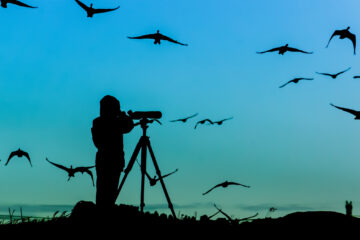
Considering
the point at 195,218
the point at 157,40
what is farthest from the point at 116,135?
the point at 157,40

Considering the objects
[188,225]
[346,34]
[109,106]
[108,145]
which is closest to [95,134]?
[108,145]

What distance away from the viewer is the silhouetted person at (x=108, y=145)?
31.7 ft

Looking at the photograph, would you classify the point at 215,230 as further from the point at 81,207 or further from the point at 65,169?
the point at 65,169

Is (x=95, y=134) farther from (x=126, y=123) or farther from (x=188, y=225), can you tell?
(x=188, y=225)

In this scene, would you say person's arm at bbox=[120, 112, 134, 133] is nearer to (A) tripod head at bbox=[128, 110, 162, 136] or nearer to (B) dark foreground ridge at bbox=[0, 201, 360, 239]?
(A) tripod head at bbox=[128, 110, 162, 136]

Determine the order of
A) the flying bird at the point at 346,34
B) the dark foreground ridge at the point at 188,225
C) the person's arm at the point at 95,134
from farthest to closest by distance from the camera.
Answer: the flying bird at the point at 346,34 < the person's arm at the point at 95,134 < the dark foreground ridge at the point at 188,225

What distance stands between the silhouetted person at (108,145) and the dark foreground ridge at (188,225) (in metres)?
0.37

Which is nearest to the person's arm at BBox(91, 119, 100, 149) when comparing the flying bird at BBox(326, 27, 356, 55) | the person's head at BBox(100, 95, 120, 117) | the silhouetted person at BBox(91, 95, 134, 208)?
the silhouetted person at BBox(91, 95, 134, 208)

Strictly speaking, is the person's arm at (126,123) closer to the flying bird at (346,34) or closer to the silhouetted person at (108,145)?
the silhouetted person at (108,145)

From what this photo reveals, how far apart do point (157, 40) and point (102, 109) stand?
6.90 meters

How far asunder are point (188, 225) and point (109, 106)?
2.95 m

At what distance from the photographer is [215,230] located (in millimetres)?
8562

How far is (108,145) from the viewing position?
976 cm

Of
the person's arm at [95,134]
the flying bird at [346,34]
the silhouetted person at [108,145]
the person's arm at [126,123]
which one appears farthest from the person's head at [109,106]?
the flying bird at [346,34]
